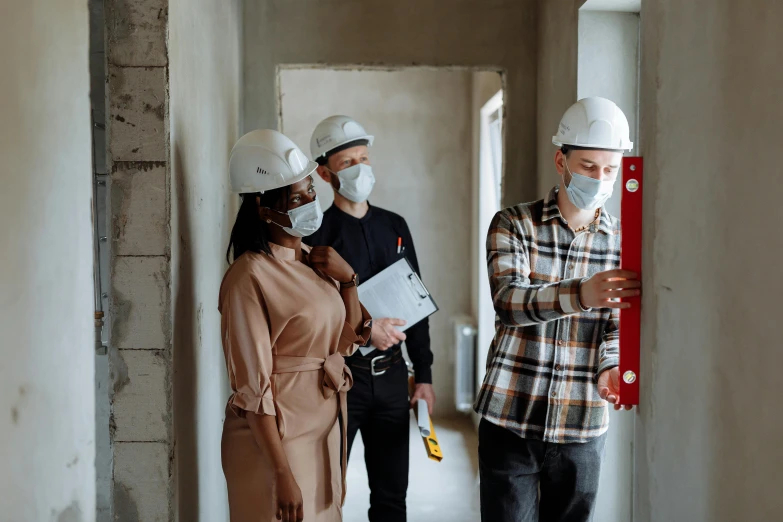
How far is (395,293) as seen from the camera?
2535 mm

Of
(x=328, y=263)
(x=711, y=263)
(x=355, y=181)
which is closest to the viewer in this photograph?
(x=711, y=263)

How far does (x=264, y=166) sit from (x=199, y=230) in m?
0.46

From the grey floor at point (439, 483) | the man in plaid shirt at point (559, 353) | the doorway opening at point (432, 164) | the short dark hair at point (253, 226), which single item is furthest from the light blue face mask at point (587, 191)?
the doorway opening at point (432, 164)

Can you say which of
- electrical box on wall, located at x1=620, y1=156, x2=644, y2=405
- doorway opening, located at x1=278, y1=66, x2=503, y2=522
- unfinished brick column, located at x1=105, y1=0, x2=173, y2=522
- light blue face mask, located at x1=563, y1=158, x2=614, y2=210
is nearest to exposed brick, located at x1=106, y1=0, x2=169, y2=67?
unfinished brick column, located at x1=105, y1=0, x2=173, y2=522

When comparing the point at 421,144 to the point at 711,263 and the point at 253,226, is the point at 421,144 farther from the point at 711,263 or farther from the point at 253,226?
the point at 711,263

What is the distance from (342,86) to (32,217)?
3.89 metres

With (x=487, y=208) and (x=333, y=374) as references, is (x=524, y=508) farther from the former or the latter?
(x=487, y=208)

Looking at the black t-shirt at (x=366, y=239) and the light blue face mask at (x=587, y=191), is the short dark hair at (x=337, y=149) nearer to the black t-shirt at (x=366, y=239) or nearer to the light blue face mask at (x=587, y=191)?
the black t-shirt at (x=366, y=239)

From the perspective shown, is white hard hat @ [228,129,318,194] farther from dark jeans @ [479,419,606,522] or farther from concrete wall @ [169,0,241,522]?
dark jeans @ [479,419,606,522]

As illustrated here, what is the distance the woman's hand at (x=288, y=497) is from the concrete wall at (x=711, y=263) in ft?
2.51

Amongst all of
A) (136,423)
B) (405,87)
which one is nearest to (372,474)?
(136,423)

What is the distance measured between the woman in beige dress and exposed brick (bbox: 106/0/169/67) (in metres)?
0.31

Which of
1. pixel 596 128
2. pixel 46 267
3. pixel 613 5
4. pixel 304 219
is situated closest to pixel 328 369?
pixel 304 219

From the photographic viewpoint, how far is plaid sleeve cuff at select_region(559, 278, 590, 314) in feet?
5.13
